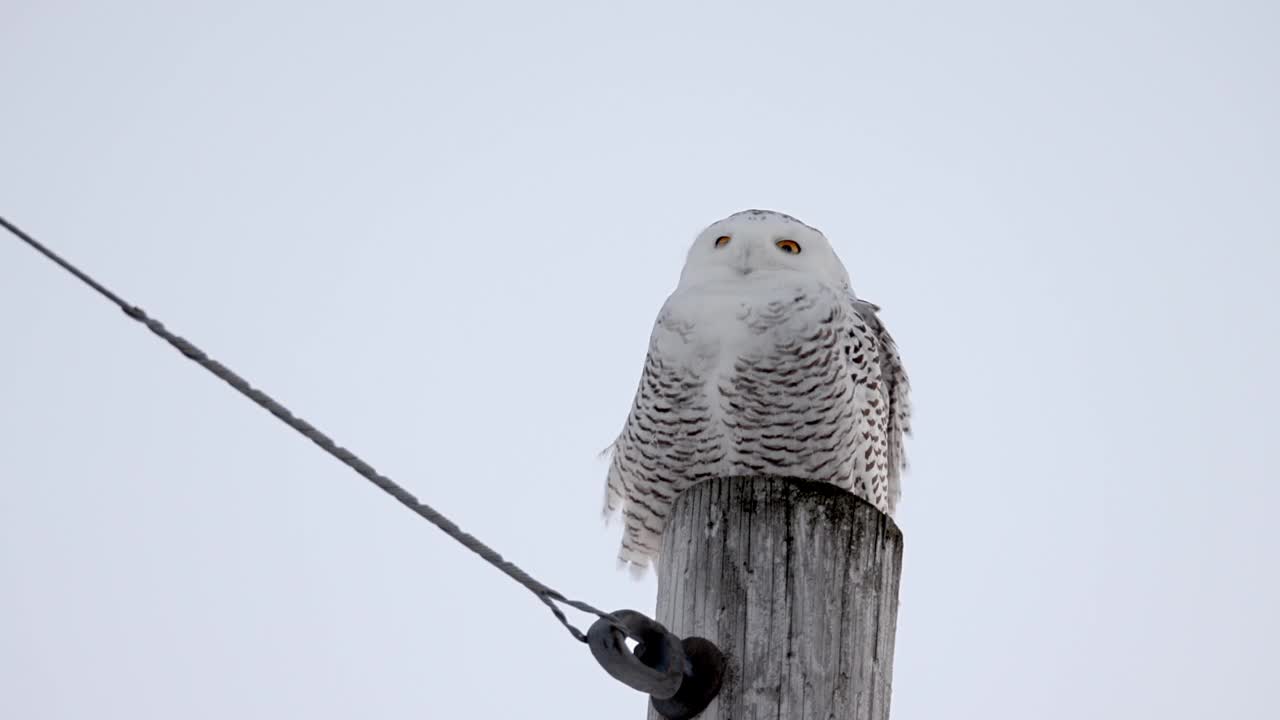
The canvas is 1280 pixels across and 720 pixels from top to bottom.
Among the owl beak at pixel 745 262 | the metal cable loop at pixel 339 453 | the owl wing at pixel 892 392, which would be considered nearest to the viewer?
the metal cable loop at pixel 339 453

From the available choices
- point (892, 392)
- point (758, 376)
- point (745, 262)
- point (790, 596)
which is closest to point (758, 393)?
point (758, 376)

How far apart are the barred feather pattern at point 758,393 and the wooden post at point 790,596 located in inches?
56.6

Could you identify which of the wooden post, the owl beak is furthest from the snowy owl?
the wooden post

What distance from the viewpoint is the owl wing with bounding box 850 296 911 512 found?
445 centimetres

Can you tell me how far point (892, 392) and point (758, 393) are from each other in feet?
2.72

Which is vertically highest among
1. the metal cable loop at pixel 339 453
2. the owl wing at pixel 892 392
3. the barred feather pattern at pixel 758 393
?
the owl wing at pixel 892 392

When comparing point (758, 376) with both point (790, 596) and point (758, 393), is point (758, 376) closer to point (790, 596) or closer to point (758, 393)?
point (758, 393)

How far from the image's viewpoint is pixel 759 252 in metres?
4.21

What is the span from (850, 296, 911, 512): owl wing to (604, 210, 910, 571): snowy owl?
7 centimetres

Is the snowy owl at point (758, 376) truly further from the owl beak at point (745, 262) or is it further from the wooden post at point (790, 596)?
the wooden post at point (790, 596)

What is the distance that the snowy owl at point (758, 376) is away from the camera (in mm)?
3959

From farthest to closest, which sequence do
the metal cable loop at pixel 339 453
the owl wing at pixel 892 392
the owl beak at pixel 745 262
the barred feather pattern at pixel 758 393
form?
the owl wing at pixel 892 392 < the owl beak at pixel 745 262 < the barred feather pattern at pixel 758 393 < the metal cable loop at pixel 339 453

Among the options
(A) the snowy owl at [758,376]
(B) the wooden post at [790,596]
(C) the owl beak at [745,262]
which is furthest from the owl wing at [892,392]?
(B) the wooden post at [790,596]

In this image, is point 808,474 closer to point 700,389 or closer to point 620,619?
point 700,389
